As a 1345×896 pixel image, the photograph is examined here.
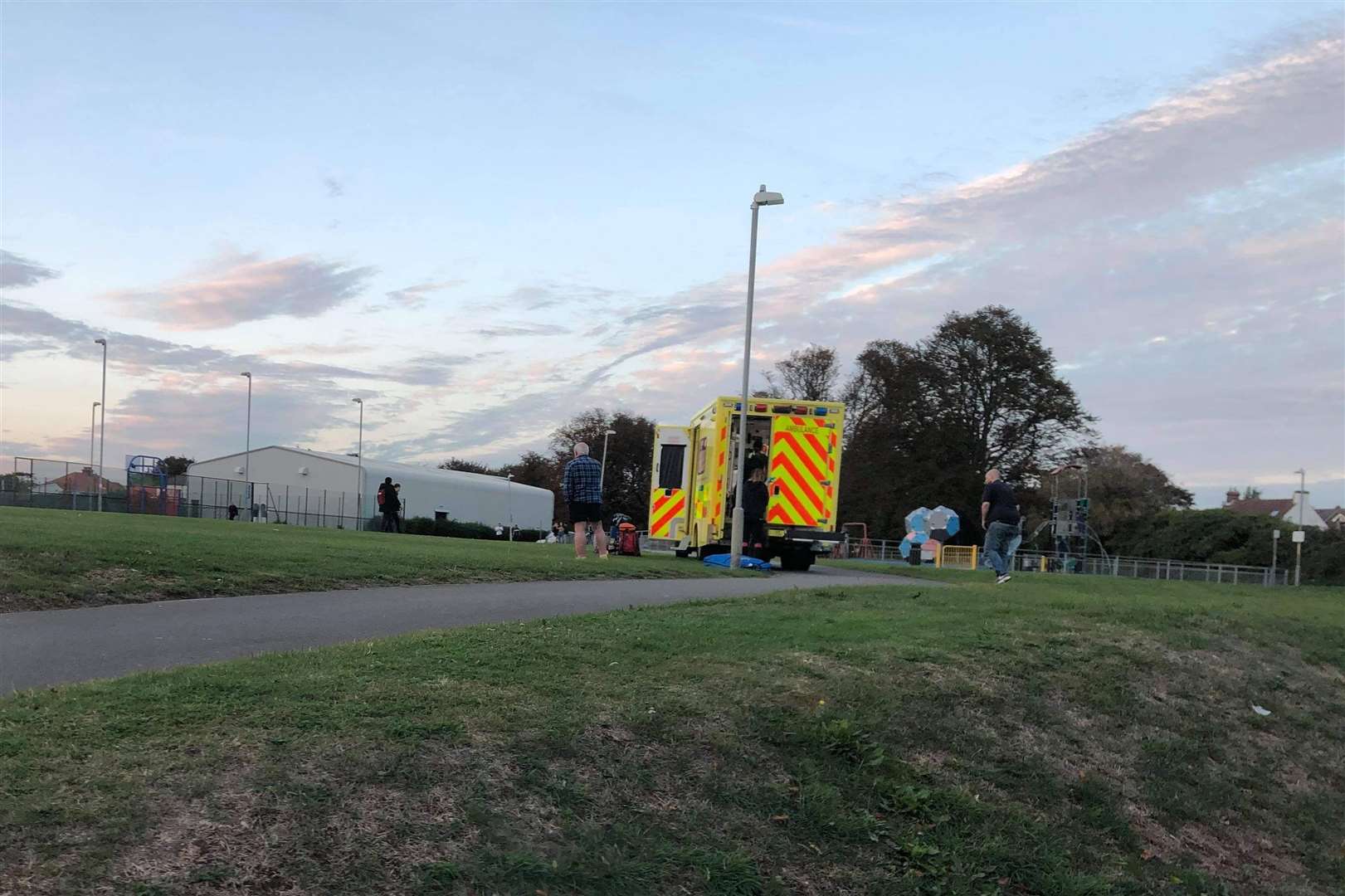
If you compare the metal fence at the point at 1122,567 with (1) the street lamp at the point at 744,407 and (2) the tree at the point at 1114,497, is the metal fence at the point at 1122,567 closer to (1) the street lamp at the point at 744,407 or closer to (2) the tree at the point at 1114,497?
(2) the tree at the point at 1114,497

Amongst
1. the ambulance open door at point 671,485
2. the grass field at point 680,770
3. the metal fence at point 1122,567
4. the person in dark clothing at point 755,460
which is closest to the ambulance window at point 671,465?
the ambulance open door at point 671,485

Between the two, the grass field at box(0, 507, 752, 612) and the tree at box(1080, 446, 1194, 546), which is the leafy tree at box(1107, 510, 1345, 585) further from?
the grass field at box(0, 507, 752, 612)

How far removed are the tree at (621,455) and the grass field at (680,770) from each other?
81854mm

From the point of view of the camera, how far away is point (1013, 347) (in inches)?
1997

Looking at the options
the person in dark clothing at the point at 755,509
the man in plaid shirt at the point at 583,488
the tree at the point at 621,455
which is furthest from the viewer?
the tree at the point at 621,455

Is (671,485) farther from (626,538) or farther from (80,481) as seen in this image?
(80,481)

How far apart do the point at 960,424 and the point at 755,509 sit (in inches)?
1277

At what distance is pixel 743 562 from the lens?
774 inches

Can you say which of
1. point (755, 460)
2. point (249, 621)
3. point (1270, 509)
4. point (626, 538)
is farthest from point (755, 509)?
point (1270, 509)

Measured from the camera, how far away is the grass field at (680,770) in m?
4.26

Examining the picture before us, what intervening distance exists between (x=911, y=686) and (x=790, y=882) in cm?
269

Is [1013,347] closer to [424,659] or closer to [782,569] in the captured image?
[782,569]

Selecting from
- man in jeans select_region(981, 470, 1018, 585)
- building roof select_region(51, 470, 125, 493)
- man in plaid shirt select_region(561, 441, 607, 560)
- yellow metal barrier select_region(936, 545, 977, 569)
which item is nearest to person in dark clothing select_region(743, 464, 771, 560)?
man in plaid shirt select_region(561, 441, 607, 560)

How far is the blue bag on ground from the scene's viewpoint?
64.8 feet
